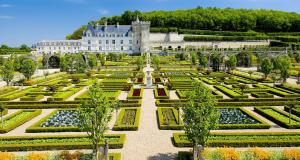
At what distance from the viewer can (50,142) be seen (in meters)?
16.9

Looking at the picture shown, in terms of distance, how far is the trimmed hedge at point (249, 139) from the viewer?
16.2m

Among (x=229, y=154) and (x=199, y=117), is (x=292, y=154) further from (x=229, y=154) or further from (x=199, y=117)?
(x=199, y=117)

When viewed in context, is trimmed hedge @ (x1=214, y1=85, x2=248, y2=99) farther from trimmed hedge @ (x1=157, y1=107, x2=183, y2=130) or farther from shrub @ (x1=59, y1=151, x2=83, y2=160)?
shrub @ (x1=59, y1=151, x2=83, y2=160)

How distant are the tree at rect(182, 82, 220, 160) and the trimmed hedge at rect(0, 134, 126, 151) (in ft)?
12.2

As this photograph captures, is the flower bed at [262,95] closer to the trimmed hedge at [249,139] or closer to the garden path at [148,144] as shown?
the trimmed hedge at [249,139]

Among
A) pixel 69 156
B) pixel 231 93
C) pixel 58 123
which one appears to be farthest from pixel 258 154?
pixel 231 93

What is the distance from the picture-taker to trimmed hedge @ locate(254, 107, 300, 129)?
19359 mm

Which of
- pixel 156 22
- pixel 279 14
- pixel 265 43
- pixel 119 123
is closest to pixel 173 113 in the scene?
pixel 119 123

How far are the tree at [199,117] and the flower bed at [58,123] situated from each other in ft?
18.8

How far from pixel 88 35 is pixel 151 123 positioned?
79.0m

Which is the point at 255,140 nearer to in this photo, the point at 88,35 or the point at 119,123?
the point at 119,123

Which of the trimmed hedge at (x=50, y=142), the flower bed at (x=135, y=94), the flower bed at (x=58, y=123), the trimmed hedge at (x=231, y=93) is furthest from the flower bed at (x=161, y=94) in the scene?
the trimmed hedge at (x=50, y=142)

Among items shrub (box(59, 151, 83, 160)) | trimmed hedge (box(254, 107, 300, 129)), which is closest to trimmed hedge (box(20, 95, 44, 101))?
shrub (box(59, 151, 83, 160))

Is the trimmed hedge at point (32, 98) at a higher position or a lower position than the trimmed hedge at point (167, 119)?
higher
